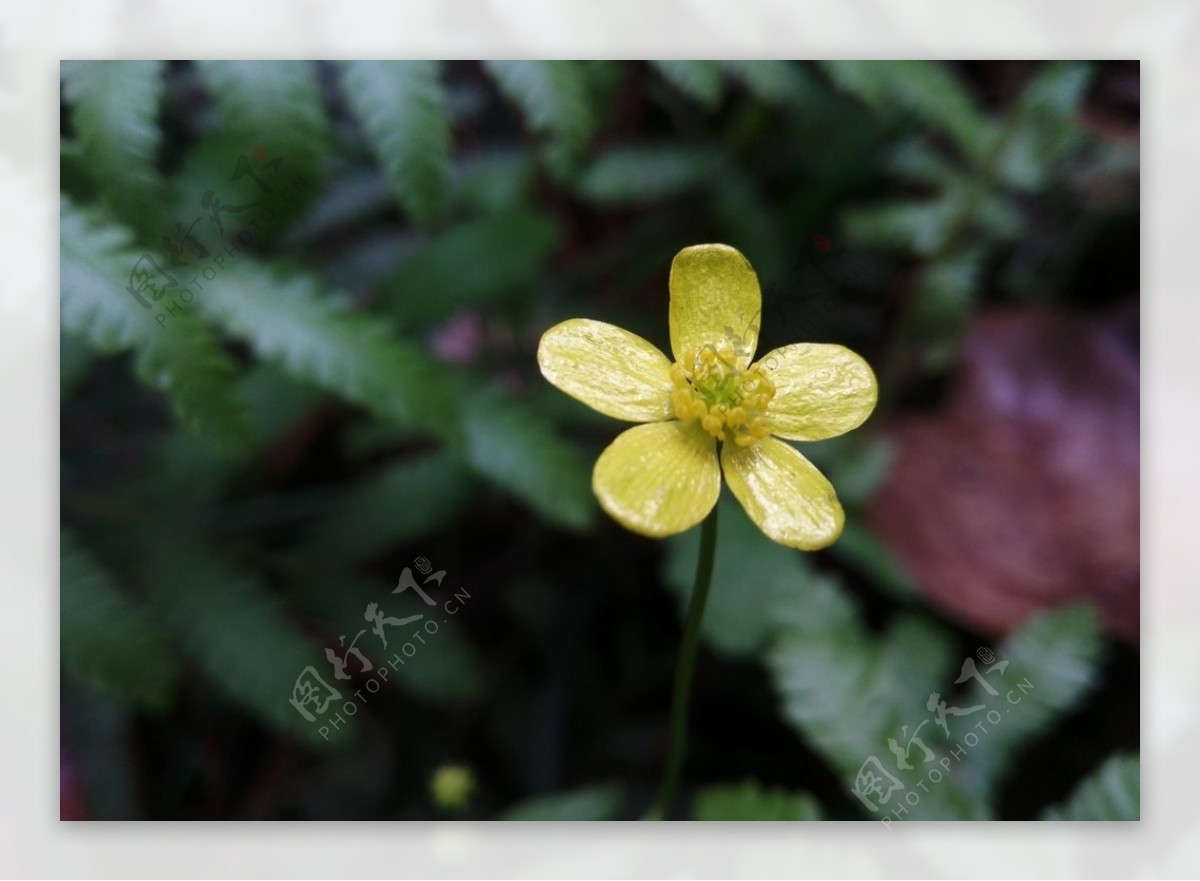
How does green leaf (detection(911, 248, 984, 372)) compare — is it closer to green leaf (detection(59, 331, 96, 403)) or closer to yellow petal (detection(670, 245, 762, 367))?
yellow petal (detection(670, 245, 762, 367))

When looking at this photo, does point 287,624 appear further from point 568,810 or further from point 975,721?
point 975,721

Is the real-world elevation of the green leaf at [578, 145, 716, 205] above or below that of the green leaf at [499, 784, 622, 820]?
above

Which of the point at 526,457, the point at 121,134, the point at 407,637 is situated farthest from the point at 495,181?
the point at 407,637

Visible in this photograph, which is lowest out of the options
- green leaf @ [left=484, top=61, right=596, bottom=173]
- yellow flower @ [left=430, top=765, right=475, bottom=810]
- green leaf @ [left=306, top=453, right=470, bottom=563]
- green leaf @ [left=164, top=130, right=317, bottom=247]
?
yellow flower @ [left=430, top=765, right=475, bottom=810]

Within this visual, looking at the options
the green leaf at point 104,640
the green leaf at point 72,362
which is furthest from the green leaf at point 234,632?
the green leaf at point 72,362

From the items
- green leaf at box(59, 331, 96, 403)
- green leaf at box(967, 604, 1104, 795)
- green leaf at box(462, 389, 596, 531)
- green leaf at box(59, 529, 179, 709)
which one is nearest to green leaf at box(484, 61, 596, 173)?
green leaf at box(462, 389, 596, 531)

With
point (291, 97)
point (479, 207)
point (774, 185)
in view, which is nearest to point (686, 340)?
point (291, 97)

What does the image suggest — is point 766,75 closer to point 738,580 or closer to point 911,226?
point 911,226
